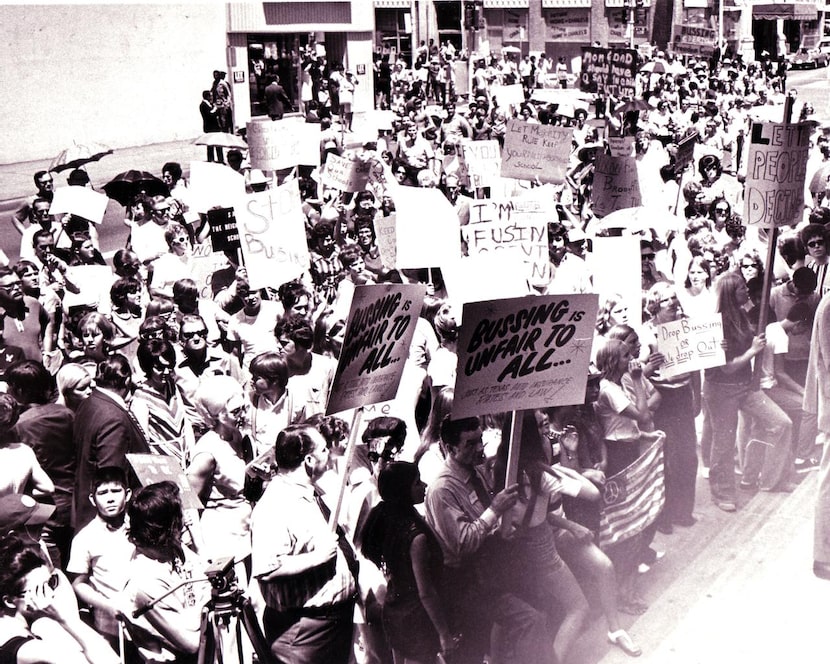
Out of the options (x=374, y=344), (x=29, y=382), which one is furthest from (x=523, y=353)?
(x=29, y=382)

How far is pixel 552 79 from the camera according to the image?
105 feet

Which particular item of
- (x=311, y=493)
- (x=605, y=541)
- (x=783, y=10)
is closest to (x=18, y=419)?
(x=311, y=493)

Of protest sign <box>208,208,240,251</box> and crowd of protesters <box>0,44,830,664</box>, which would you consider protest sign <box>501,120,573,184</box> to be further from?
protest sign <box>208,208,240,251</box>

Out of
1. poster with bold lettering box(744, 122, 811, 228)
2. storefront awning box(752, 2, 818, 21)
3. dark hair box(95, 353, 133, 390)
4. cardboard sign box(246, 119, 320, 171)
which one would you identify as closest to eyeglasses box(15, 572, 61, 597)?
dark hair box(95, 353, 133, 390)

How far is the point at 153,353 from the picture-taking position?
18.9ft

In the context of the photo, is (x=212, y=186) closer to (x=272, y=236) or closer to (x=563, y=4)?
(x=272, y=236)

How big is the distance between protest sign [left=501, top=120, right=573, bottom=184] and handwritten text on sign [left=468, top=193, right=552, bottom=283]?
1.84 metres

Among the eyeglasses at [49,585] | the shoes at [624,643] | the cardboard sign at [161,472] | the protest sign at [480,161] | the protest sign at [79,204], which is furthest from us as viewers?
the protest sign at [480,161]

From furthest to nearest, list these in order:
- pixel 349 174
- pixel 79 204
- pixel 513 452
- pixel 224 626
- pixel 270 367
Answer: pixel 349 174, pixel 79 204, pixel 270 367, pixel 513 452, pixel 224 626

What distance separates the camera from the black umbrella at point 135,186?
1058 centimetres

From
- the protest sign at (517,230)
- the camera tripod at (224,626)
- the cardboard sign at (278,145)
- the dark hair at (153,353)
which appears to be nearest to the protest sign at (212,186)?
the cardboard sign at (278,145)

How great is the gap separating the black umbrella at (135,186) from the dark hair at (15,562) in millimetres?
6619

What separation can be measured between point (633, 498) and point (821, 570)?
1214 mm

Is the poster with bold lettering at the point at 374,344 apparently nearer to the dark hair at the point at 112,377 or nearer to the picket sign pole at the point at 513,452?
the picket sign pole at the point at 513,452
